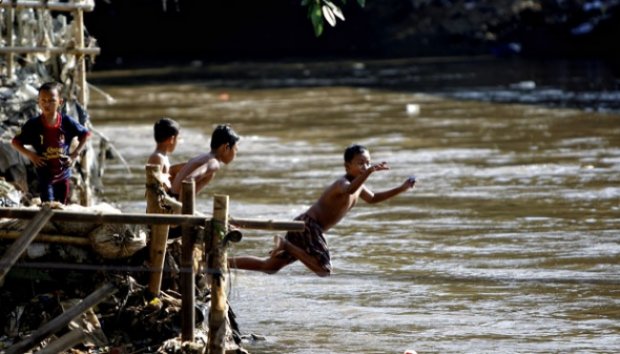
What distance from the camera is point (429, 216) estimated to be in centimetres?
1454

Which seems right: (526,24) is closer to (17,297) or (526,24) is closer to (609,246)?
(609,246)

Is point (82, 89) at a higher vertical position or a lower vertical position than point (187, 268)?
higher

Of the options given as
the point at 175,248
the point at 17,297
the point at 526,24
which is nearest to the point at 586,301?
the point at 175,248

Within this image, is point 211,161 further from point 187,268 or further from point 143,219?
point 143,219

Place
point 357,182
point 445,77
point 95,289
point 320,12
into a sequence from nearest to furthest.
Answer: point 320,12
point 95,289
point 357,182
point 445,77

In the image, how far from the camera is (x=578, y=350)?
9.09 m

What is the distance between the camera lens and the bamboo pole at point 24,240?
24.9ft

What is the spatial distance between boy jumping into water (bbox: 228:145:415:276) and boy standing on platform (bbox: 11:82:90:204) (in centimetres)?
150

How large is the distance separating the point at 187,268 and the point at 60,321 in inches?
31.1

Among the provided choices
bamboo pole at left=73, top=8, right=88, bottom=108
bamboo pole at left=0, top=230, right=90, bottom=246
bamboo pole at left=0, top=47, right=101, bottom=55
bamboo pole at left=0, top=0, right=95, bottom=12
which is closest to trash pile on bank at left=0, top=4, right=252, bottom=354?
bamboo pole at left=0, top=230, right=90, bottom=246

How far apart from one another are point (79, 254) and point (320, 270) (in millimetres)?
3025

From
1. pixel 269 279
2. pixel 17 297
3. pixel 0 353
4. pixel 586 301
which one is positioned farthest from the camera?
pixel 269 279

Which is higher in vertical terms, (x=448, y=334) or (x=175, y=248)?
(x=175, y=248)

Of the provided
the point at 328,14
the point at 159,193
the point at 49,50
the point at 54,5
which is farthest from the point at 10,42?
the point at 328,14
